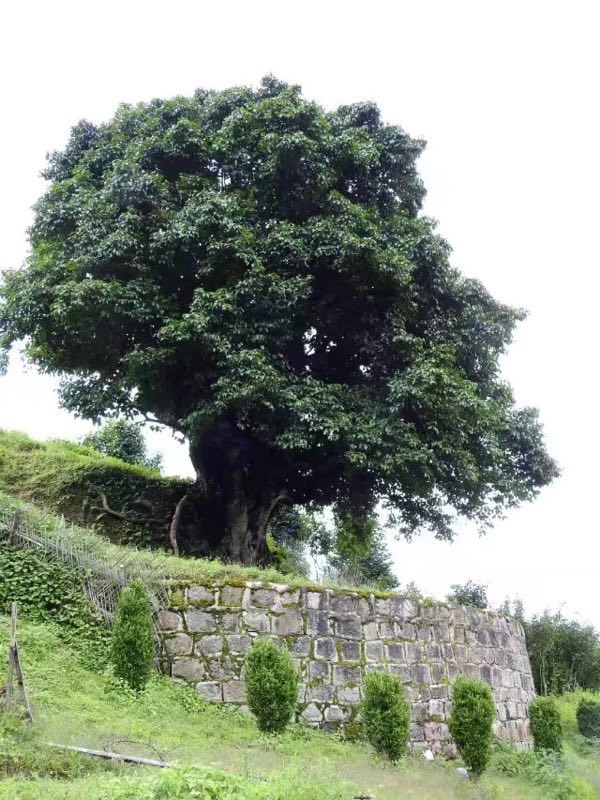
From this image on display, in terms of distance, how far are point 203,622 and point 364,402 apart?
6510mm

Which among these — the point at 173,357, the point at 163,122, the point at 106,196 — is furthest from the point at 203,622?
the point at 163,122

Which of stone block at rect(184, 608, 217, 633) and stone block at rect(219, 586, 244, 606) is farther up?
stone block at rect(219, 586, 244, 606)

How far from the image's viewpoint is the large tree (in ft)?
49.9

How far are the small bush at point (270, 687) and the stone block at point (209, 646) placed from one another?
4.75 feet

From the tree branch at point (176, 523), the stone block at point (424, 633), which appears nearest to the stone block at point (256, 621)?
the stone block at point (424, 633)

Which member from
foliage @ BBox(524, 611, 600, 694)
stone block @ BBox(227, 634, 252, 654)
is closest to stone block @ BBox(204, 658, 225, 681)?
stone block @ BBox(227, 634, 252, 654)

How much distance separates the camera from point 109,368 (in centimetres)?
1784

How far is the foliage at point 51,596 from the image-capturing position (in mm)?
10641

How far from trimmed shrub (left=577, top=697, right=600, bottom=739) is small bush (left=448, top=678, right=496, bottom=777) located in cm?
910

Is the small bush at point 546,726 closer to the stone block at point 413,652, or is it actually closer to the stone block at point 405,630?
the stone block at point 413,652

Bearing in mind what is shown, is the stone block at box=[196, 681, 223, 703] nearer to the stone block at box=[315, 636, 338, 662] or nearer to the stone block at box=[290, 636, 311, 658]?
the stone block at box=[290, 636, 311, 658]

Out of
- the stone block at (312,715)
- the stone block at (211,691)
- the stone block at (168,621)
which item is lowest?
the stone block at (312,715)

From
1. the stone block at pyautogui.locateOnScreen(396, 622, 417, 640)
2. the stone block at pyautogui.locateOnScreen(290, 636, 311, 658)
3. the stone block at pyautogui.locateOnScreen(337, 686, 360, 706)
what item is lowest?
the stone block at pyautogui.locateOnScreen(337, 686, 360, 706)

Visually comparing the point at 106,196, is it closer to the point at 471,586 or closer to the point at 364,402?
the point at 364,402
